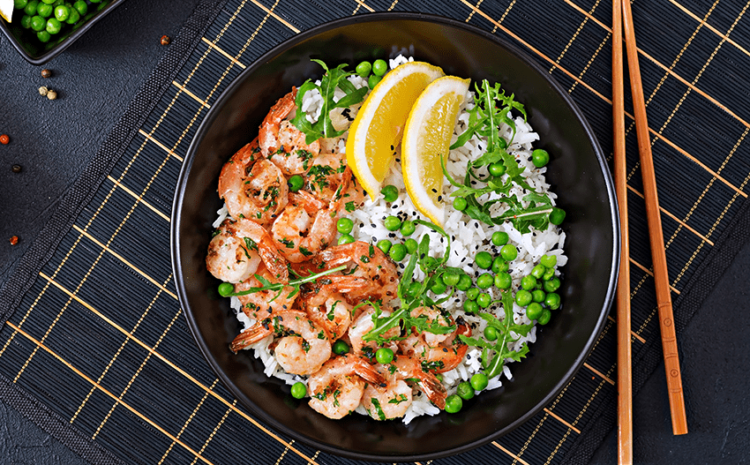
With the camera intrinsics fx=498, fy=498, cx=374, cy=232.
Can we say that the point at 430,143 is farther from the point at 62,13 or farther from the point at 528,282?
the point at 62,13

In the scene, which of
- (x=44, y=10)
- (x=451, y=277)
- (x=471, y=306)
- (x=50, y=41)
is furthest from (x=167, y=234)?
(x=471, y=306)

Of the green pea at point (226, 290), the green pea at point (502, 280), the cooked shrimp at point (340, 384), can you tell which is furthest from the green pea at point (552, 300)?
the green pea at point (226, 290)

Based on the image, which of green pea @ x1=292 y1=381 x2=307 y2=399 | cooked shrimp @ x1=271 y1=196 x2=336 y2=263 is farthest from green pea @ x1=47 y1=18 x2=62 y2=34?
green pea @ x1=292 y1=381 x2=307 y2=399

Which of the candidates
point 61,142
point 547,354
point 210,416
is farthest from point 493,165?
point 61,142

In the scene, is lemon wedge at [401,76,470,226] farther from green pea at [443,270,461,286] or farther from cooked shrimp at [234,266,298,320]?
cooked shrimp at [234,266,298,320]

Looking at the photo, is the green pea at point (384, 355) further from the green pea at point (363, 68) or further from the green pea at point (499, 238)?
the green pea at point (363, 68)

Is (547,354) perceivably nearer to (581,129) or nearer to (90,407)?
(581,129)
